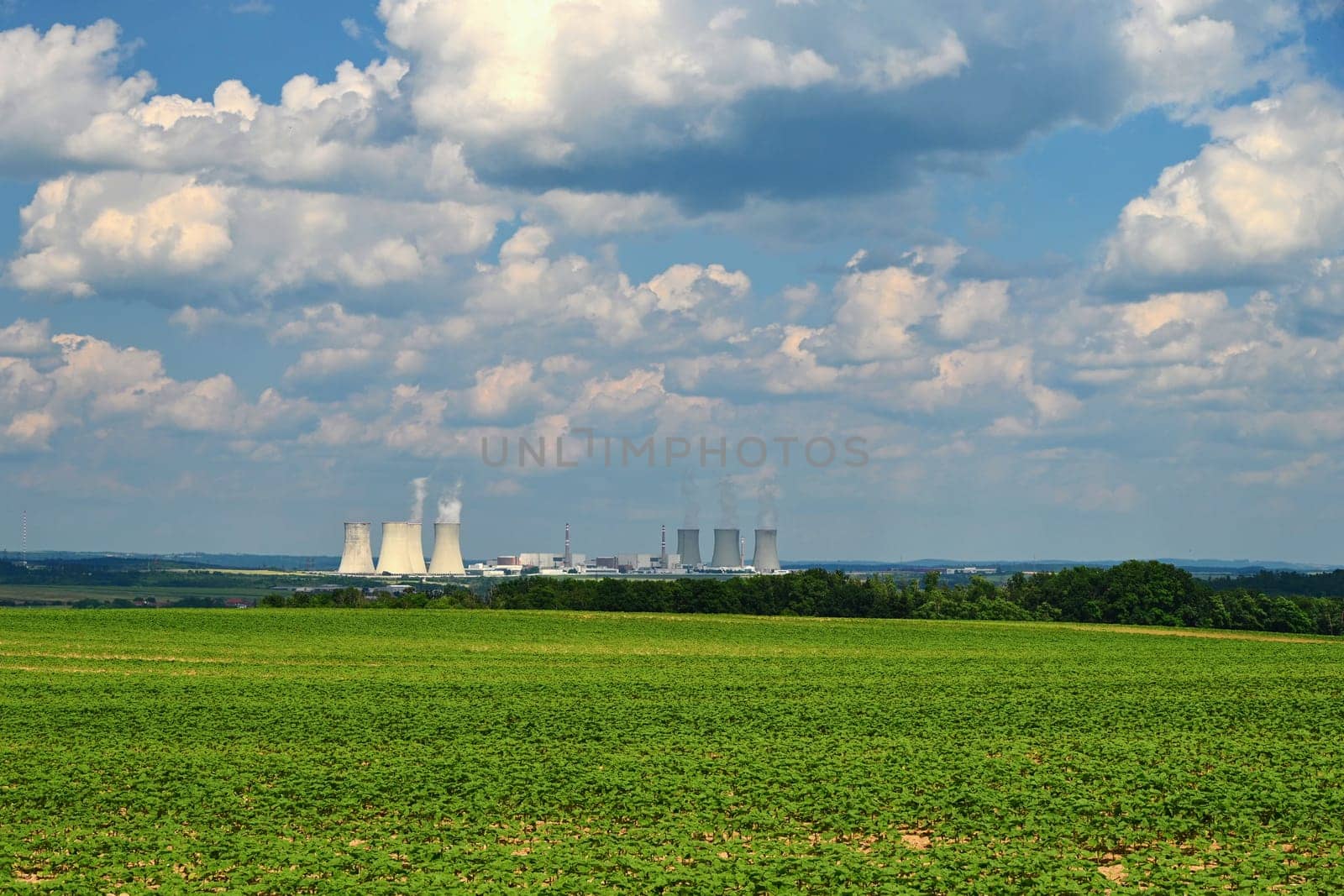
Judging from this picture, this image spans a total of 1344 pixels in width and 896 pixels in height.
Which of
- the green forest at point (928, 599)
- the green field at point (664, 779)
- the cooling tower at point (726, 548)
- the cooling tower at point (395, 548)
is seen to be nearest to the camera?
the green field at point (664, 779)

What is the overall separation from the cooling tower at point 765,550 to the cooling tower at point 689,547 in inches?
832

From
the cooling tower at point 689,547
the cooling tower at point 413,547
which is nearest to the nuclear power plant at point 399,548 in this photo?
the cooling tower at point 413,547

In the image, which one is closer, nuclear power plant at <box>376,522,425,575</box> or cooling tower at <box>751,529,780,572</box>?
nuclear power plant at <box>376,522,425,575</box>

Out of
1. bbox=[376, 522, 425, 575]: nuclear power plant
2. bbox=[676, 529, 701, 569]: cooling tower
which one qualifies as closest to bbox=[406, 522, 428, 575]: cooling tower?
bbox=[376, 522, 425, 575]: nuclear power plant

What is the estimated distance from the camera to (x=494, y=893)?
1723 centimetres

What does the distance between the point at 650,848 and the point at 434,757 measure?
8.66 metres

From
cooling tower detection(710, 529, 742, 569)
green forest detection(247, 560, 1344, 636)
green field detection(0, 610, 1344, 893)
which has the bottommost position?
green field detection(0, 610, 1344, 893)

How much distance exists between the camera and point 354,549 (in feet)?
485

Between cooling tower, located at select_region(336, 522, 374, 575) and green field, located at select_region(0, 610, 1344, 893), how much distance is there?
318 ft

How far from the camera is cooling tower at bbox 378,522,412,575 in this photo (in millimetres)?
134250

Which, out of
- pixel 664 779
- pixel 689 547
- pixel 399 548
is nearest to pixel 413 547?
pixel 399 548

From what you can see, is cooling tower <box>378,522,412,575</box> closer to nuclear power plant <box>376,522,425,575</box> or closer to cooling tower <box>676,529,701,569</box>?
nuclear power plant <box>376,522,425,575</box>

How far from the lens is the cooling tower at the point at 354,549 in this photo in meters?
147

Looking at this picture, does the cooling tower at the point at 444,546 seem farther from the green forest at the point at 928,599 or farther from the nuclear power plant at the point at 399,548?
the green forest at the point at 928,599
